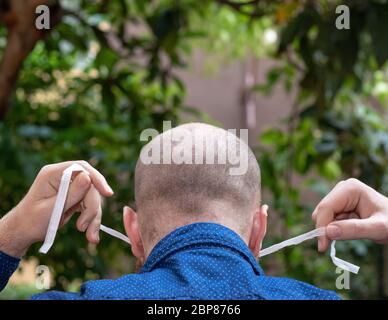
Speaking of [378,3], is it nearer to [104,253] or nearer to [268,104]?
[104,253]

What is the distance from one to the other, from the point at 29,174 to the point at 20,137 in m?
0.36

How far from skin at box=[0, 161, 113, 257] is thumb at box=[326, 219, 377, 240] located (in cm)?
23

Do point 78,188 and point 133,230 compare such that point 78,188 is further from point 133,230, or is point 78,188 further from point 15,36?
point 15,36

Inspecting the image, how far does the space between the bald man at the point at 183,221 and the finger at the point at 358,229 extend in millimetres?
71

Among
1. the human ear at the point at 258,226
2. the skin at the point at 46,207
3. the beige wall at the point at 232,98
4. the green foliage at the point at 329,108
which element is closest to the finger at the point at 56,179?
the skin at the point at 46,207

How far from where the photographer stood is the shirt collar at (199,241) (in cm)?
64

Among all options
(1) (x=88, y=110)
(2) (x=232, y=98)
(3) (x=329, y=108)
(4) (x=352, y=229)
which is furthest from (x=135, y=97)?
(2) (x=232, y=98)

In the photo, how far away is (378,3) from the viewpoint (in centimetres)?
136

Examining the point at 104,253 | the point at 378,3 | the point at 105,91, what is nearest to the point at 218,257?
the point at 378,3

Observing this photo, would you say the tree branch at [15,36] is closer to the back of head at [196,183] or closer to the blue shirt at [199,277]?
the back of head at [196,183]

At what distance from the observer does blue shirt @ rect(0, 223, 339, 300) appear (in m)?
0.61

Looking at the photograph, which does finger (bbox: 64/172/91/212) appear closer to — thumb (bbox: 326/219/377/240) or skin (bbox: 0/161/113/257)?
skin (bbox: 0/161/113/257)

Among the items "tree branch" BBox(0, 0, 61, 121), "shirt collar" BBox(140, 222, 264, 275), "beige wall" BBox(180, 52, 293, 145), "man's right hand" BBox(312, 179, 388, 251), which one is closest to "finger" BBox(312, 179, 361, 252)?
"man's right hand" BBox(312, 179, 388, 251)

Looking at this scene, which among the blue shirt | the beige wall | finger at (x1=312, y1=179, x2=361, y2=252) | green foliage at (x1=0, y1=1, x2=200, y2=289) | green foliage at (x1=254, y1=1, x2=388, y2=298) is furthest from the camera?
the beige wall
